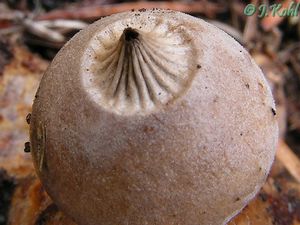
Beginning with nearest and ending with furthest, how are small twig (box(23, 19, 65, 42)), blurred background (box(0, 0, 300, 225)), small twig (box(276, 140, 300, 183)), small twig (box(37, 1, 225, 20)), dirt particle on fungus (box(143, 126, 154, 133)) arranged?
dirt particle on fungus (box(143, 126, 154, 133)) < blurred background (box(0, 0, 300, 225)) < small twig (box(276, 140, 300, 183)) < small twig (box(23, 19, 65, 42)) < small twig (box(37, 1, 225, 20))

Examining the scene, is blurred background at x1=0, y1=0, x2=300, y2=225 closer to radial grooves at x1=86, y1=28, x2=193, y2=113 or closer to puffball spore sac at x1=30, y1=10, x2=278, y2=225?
puffball spore sac at x1=30, y1=10, x2=278, y2=225

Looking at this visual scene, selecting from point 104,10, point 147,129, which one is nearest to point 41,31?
point 104,10

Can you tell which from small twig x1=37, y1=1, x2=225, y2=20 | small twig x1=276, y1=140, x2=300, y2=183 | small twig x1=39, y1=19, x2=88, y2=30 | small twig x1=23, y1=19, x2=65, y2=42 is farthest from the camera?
small twig x1=37, y1=1, x2=225, y2=20

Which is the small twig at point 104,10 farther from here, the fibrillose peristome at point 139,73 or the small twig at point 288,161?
the fibrillose peristome at point 139,73

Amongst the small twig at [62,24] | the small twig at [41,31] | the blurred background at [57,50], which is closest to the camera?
the blurred background at [57,50]

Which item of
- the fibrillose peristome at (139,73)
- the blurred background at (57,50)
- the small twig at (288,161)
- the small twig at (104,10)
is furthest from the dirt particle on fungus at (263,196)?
the small twig at (104,10)

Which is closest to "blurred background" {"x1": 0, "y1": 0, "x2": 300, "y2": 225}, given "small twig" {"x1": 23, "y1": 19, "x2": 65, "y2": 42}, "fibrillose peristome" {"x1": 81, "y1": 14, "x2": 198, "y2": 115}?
"small twig" {"x1": 23, "y1": 19, "x2": 65, "y2": 42}

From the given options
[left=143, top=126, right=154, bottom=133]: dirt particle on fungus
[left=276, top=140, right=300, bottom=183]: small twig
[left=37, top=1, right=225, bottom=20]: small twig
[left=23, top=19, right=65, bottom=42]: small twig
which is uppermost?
[left=143, top=126, right=154, bottom=133]: dirt particle on fungus

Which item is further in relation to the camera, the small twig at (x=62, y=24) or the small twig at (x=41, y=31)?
the small twig at (x=62, y=24)
